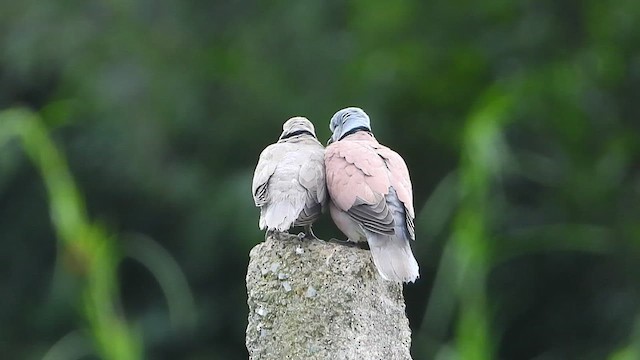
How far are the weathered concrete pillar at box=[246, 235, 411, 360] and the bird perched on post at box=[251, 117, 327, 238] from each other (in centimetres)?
9

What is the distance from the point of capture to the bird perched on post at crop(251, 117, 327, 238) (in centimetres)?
265

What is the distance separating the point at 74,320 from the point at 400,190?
2.83 metres

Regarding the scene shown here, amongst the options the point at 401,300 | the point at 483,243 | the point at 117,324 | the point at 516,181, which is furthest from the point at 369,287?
the point at 516,181

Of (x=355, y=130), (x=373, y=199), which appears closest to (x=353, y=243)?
(x=373, y=199)

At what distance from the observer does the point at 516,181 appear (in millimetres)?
4988

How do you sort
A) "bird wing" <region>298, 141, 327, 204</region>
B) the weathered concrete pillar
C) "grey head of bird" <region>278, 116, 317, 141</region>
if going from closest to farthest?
the weathered concrete pillar
"bird wing" <region>298, 141, 327, 204</region>
"grey head of bird" <region>278, 116, 317, 141</region>

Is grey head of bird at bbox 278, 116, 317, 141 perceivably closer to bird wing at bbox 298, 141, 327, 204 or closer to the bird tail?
bird wing at bbox 298, 141, 327, 204

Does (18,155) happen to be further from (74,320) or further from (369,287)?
(369,287)

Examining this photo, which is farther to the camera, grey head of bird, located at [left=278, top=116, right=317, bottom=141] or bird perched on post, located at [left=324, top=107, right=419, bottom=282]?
grey head of bird, located at [left=278, top=116, right=317, bottom=141]

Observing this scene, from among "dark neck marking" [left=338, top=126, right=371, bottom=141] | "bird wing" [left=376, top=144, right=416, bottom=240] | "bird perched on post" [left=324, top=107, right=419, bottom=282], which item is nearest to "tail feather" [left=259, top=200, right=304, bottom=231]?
"bird perched on post" [left=324, top=107, right=419, bottom=282]

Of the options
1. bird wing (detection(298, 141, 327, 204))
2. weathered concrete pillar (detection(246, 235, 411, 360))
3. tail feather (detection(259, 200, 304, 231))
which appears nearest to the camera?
weathered concrete pillar (detection(246, 235, 411, 360))

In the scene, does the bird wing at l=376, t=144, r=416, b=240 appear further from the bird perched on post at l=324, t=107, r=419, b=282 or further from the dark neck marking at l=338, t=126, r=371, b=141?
the dark neck marking at l=338, t=126, r=371, b=141

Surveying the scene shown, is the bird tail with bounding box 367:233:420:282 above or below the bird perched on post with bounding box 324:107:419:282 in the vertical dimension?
below

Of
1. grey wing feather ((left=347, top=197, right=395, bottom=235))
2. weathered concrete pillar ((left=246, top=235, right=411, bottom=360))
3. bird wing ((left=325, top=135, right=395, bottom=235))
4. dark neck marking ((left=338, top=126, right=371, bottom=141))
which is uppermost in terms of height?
dark neck marking ((left=338, top=126, right=371, bottom=141))
